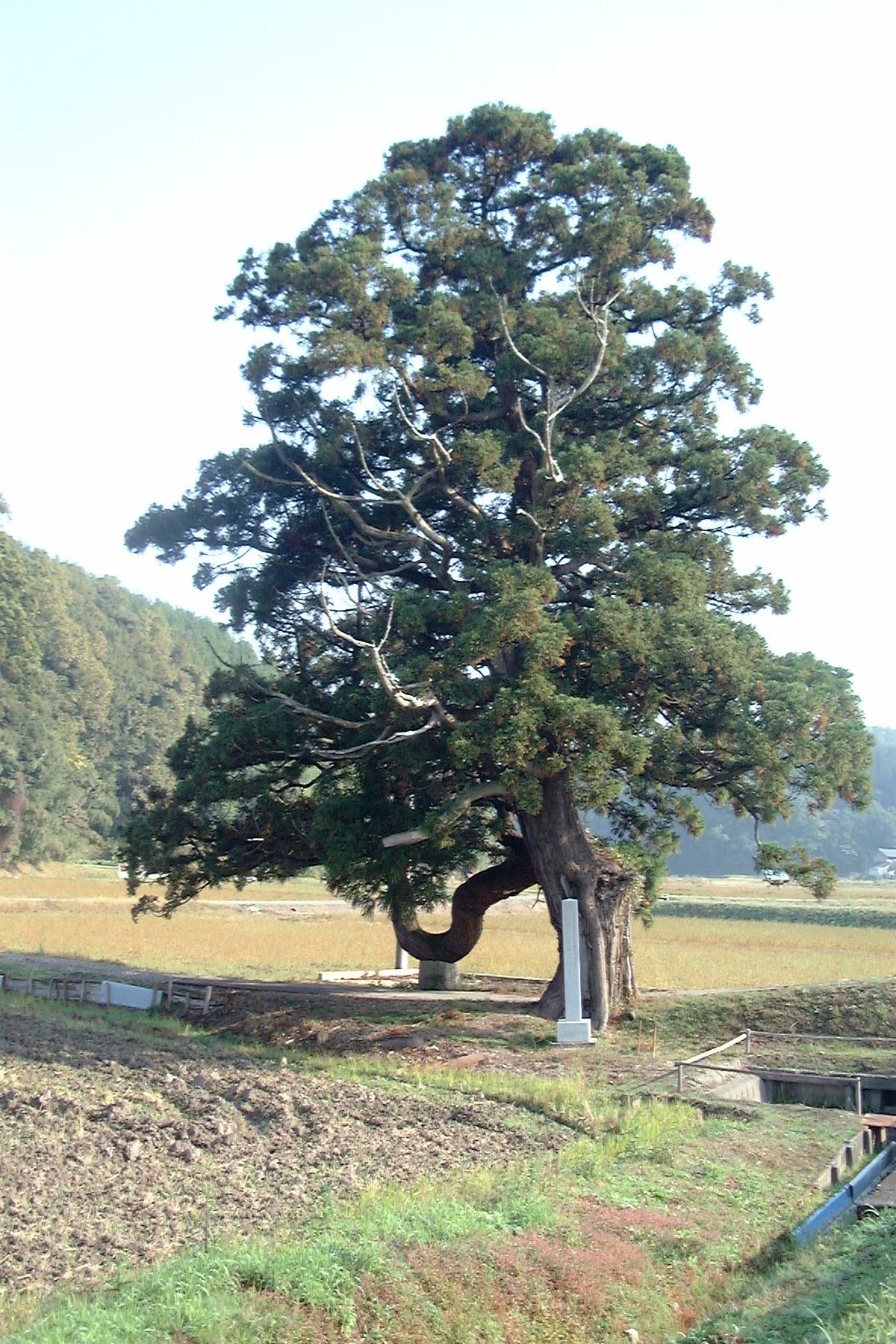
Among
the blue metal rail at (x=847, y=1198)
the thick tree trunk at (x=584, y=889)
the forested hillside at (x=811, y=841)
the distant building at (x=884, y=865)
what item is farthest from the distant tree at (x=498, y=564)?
the forested hillside at (x=811, y=841)

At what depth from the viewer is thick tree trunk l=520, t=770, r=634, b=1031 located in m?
20.0

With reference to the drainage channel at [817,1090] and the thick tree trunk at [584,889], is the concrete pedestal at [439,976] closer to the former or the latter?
the thick tree trunk at [584,889]

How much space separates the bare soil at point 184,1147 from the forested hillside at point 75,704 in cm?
5282

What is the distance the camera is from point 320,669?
22.5 meters

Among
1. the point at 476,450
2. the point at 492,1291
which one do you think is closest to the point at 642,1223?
the point at 492,1291

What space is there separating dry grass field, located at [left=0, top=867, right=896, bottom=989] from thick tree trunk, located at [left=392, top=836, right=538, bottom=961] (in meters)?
2.24

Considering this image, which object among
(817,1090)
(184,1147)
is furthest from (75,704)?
(184,1147)

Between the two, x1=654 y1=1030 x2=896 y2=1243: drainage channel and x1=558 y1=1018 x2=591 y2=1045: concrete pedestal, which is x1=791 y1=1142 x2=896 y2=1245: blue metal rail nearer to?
x1=654 y1=1030 x2=896 y2=1243: drainage channel

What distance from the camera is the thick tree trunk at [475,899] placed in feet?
75.1

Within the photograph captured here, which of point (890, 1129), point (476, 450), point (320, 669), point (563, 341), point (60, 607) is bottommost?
point (890, 1129)

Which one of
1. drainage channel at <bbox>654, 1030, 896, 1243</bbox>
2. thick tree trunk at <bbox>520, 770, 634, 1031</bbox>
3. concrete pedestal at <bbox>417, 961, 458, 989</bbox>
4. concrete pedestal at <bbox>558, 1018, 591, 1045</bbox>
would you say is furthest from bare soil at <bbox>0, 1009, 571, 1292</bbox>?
concrete pedestal at <bbox>417, 961, 458, 989</bbox>

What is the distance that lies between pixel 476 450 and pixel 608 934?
7.83 meters

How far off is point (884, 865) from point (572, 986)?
116789 mm

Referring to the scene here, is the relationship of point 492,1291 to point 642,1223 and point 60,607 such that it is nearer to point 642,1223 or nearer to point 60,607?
point 642,1223
